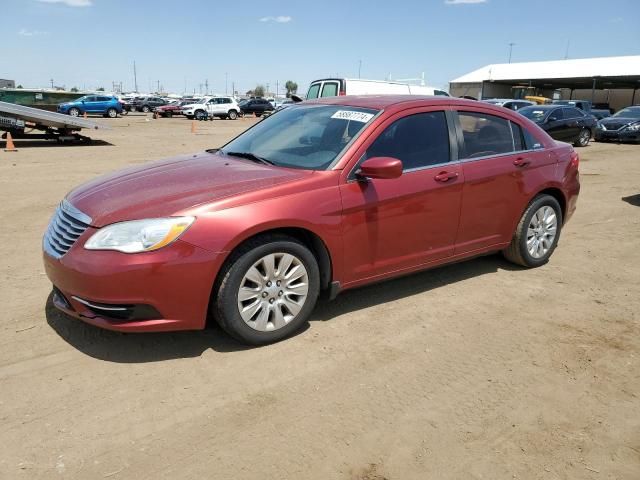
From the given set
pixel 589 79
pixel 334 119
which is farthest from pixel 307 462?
pixel 589 79

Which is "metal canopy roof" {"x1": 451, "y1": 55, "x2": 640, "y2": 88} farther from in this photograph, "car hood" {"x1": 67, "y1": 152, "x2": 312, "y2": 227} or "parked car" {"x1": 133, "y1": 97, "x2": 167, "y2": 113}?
"car hood" {"x1": 67, "y1": 152, "x2": 312, "y2": 227}

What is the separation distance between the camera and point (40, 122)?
17531mm

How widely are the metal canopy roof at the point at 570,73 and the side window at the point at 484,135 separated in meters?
49.5

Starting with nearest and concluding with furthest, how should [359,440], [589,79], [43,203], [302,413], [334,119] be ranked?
[359,440], [302,413], [334,119], [43,203], [589,79]

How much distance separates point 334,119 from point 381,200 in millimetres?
860

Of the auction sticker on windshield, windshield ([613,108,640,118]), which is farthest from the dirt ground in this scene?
windshield ([613,108,640,118])

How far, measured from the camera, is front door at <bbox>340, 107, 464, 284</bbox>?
3.82 metres

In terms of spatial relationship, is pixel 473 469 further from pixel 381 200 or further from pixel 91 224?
pixel 91 224

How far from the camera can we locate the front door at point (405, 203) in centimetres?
382

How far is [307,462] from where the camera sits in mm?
2520

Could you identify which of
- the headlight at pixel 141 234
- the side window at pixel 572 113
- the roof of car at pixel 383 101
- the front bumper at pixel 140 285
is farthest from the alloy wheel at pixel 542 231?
the side window at pixel 572 113

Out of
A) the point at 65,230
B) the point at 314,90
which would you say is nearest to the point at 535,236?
the point at 65,230

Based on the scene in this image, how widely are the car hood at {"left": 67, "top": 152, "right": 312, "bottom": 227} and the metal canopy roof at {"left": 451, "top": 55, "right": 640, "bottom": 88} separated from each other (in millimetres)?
51624

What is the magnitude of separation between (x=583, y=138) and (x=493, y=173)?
665 inches
